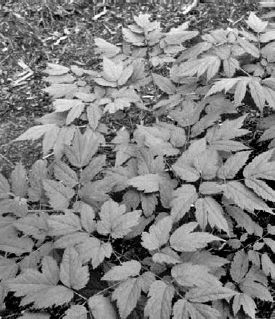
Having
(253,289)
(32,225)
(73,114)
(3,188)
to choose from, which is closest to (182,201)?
(253,289)

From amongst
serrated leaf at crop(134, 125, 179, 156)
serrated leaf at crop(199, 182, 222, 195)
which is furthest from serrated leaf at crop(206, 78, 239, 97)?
serrated leaf at crop(199, 182, 222, 195)

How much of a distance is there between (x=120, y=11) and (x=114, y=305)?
3.66 metres

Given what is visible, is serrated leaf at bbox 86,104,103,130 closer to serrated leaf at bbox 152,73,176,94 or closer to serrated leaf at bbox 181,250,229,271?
serrated leaf at bbox 152,73,176,94

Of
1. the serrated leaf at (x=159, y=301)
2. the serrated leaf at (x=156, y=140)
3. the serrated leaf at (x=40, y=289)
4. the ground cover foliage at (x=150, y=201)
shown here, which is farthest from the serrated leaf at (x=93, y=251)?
the serrated leaf at (x=156, y=140)

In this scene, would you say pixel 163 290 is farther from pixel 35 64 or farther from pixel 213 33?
pixel 35 64

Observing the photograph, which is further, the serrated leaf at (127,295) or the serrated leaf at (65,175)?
the serrated leaf at (65,175)

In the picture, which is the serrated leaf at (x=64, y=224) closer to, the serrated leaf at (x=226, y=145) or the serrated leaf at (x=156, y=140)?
the serrated leaf at (x=156, y=140)

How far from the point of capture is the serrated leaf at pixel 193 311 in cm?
164

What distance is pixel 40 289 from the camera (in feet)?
5.83

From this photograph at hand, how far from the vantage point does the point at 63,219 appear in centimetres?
195

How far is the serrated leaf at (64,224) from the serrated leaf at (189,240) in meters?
0.46

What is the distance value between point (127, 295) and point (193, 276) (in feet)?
0.95

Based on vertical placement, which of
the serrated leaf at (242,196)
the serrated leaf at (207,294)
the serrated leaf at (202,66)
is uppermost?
the serrated leaf at (202,66)

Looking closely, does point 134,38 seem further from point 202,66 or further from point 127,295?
point 127,295
